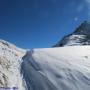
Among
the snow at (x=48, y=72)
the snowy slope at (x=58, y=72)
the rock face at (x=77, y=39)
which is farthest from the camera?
the rock face at (x=77, y=39)

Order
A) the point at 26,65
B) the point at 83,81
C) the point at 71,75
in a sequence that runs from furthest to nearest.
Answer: the point at 26,65, the point at 71,75, the point at 83,81

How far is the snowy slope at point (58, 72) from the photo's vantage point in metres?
7.80

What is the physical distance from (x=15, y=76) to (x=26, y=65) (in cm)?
134

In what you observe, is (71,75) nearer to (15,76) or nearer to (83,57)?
(83,57)

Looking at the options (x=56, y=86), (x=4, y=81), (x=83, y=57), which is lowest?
(x=56, y=86)

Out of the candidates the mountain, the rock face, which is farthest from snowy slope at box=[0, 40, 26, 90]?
the rock face

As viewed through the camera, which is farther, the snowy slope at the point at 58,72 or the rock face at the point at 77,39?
the rock face at the point at 77,39

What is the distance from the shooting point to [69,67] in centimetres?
917

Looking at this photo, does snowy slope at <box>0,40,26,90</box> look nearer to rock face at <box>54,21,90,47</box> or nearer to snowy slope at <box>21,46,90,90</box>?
snowy slope at <box>21,46,90,90</box>

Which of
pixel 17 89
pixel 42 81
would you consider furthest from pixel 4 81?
pixel 42 81

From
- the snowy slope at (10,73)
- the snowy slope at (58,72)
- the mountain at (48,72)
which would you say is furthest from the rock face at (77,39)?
the snowy slope at (58,72)

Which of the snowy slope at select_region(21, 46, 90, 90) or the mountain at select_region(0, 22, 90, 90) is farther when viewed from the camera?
the mountain at select_region(0, 22, 90, 90)

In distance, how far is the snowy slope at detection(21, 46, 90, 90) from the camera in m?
7.80

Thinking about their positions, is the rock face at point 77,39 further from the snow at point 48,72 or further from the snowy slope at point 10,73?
the snow at point 48,72
